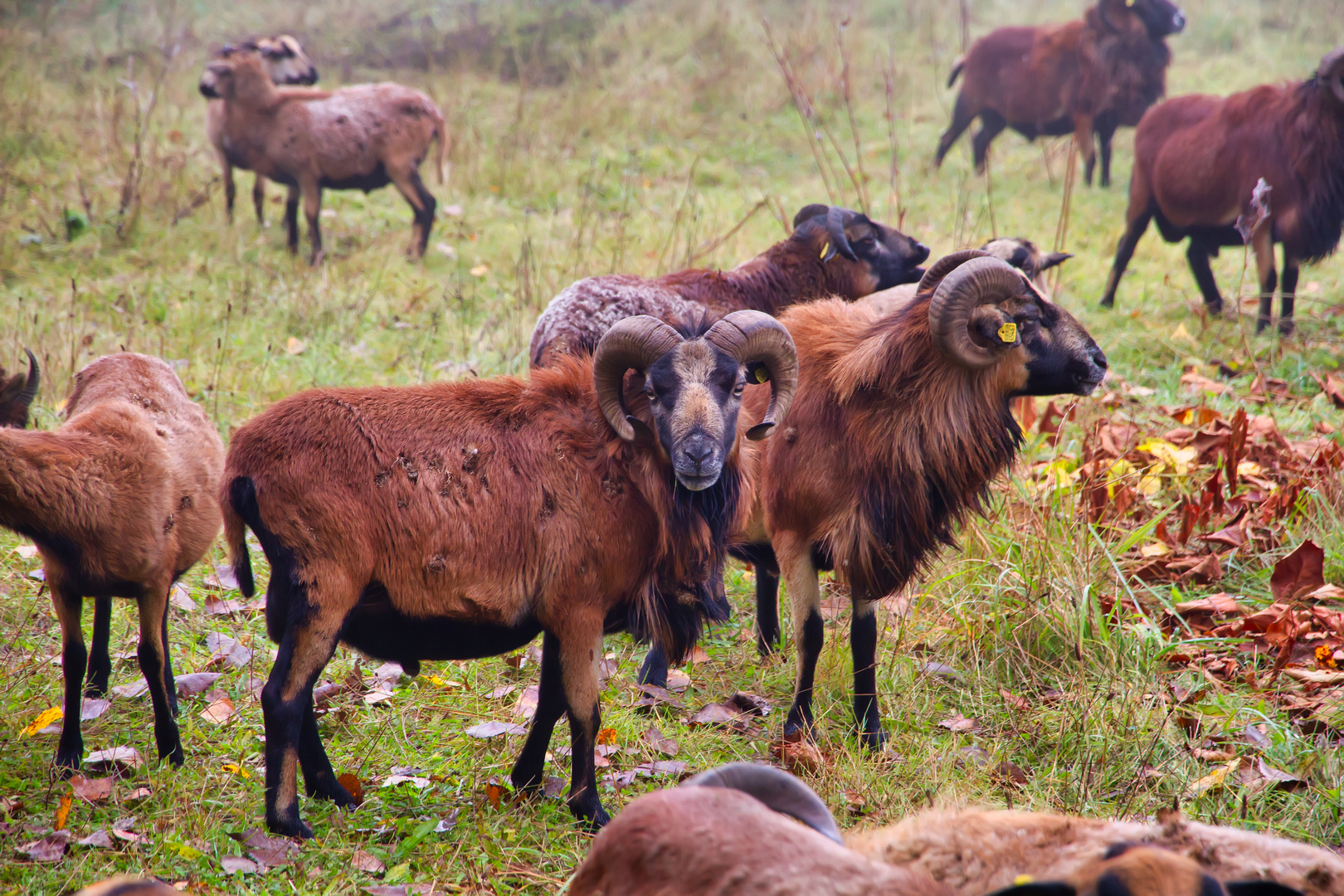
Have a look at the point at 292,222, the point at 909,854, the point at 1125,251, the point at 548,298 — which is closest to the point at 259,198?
the point at 292,222

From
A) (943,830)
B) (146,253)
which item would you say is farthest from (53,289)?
(943,830)

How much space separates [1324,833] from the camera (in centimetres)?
346

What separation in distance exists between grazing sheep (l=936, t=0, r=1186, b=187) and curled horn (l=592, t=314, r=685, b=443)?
10736 mm

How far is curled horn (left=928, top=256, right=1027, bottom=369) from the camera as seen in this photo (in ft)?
13.0

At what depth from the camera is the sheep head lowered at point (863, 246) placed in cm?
618

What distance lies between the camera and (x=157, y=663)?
379 centimetres

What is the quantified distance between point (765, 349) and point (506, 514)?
1156 mm

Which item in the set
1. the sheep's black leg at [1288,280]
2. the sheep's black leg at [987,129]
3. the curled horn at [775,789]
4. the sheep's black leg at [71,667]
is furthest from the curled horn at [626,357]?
the sheep's black leg at [987,129]

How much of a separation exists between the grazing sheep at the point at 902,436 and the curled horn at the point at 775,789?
1.76m

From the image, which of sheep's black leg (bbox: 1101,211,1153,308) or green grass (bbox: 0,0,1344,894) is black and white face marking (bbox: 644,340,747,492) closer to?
green grass (bbox: 0,0,1344,894)

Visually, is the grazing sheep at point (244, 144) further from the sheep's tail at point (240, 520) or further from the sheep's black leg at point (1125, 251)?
the sheep's black leg at point (1125, 251)

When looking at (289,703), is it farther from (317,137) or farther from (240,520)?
(317,137)

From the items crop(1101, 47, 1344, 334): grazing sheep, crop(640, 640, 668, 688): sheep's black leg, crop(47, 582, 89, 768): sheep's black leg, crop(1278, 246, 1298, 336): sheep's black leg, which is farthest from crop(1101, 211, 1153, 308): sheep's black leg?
crop(47, 582, 89, 768): sheep's black leg

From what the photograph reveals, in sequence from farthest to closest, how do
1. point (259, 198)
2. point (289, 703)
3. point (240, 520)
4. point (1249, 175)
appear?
point (259, 198), point (1249, 175), point (240, 520), point (289, 703)
